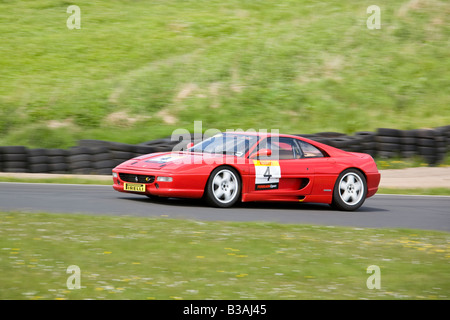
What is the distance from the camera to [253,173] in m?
9.70

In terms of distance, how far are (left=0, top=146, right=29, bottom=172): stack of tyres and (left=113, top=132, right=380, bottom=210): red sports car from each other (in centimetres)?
500

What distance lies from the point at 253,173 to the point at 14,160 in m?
6.63

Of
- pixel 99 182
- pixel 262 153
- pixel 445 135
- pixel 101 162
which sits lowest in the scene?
pixel 99 182

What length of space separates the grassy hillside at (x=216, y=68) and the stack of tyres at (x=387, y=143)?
418 centimetres

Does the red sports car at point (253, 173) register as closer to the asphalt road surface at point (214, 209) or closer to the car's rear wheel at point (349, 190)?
the car's rear wheel at point (349, 190)

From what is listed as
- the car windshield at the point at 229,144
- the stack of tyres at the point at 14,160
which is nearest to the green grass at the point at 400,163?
the car windshield at the point at 229,144

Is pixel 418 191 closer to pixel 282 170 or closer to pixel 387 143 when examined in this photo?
pixel 387 143

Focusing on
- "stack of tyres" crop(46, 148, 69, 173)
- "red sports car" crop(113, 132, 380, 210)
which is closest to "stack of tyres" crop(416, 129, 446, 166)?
"red sports car" crop(113, 132, 380, 210)

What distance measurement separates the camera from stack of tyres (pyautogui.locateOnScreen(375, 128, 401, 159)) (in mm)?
17359

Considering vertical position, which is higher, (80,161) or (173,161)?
(173,161)

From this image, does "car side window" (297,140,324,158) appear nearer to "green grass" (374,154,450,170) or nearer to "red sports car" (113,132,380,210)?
"red sports car" (113,132,380,210)

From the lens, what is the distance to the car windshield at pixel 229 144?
32.6 ft

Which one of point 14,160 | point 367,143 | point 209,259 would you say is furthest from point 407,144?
point 209,259
